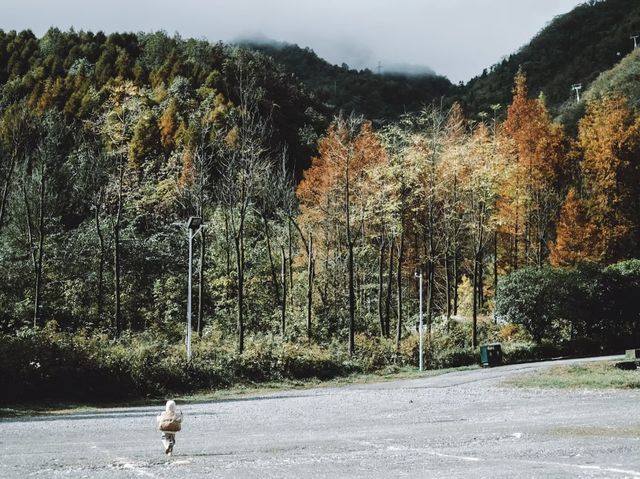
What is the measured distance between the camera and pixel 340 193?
35406 mm

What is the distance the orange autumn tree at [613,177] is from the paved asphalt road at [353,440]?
1082 inches

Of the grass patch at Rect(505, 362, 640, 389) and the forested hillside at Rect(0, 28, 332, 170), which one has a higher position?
the forested hillside at Rect(0, 28, 332, 170)

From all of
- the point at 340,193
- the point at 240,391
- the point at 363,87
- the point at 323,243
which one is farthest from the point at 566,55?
the point at 240,391

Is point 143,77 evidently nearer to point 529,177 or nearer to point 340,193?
point 340,193

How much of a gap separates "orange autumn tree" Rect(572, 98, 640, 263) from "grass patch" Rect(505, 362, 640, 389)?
19.0 meters

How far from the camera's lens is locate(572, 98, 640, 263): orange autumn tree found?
143 ft

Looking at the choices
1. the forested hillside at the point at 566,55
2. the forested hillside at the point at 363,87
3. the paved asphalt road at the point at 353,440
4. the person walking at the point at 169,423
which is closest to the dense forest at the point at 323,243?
the paved asphalt road at the point at 353,440

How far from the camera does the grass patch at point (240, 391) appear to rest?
709 inches

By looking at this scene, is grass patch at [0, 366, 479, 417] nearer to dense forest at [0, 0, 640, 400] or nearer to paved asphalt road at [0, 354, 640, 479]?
dense forest at [0, 0, 640, 400]

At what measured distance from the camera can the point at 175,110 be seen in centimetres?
6244

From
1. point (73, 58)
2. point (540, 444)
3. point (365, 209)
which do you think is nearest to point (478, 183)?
point (365, 209)

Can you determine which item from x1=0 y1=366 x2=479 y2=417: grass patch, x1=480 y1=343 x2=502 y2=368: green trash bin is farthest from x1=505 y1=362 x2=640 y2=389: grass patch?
x1=480 y1=343 x2=502 y2=368: green trash bin

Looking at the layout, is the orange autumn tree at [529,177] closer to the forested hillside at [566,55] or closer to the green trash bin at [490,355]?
the green trash bin at [490,355]

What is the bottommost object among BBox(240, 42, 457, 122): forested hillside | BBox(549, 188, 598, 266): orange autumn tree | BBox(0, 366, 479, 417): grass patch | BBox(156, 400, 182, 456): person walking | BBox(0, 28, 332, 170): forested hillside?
BBox(0, 366, 479, 417): grass patch
